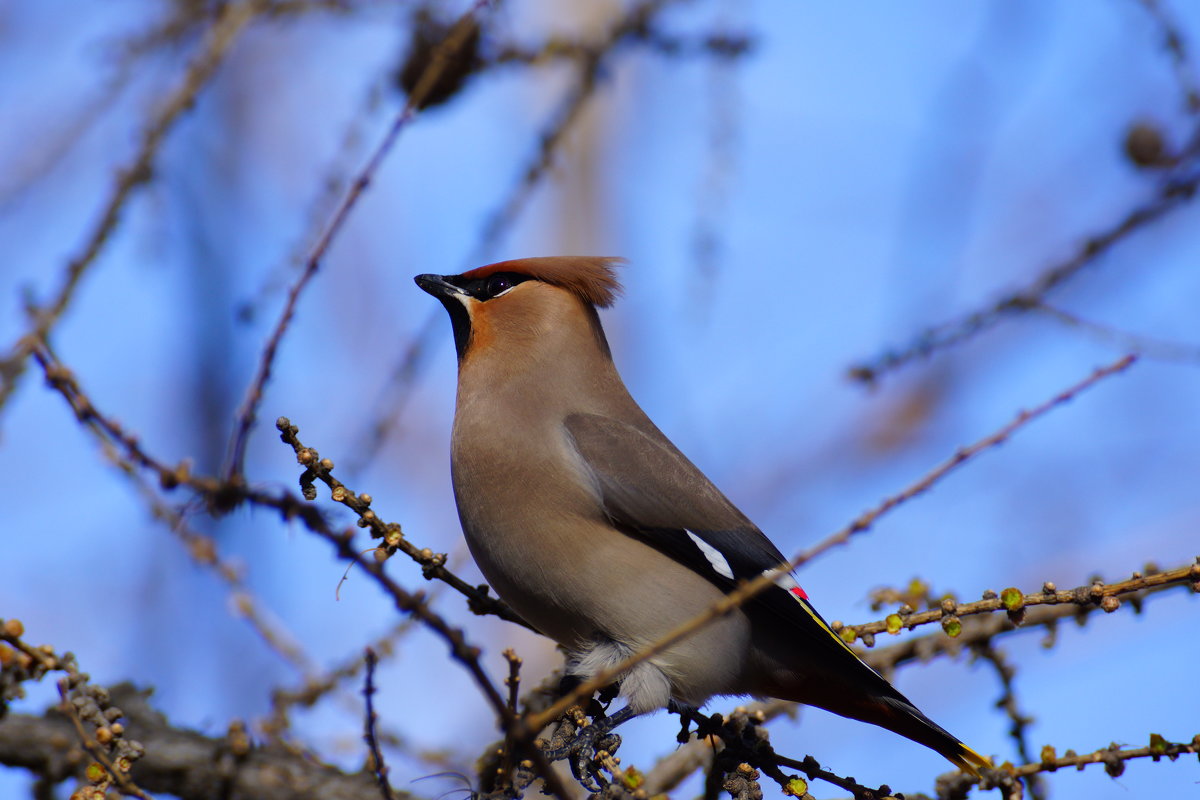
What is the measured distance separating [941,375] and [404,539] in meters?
5.80

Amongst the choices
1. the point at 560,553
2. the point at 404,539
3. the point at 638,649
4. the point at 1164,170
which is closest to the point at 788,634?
the point at 638,649

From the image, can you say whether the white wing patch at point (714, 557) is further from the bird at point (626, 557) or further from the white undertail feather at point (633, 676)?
the white undertail feather at point (633, 676)

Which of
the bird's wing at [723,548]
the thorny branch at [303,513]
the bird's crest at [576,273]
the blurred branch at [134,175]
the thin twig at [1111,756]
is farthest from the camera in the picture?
the bird's crest at [576,273]

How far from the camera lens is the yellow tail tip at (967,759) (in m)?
3.04

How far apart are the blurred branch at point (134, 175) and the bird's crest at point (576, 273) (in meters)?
1.32

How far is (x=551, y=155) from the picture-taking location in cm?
375

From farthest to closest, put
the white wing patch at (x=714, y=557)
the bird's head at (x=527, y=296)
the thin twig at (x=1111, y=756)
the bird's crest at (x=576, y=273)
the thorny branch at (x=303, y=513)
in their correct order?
the bird's crest at (x=576, y=273)
the bird's head at (x=527, y=296)
the white wing patch at (x=714, y=557)
the thin twig at (x=1111, y=756)
the thorny branch at (x=303, y=513)

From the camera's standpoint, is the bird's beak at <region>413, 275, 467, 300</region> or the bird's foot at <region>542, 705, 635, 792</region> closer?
the bird's foot at <region>542, 705, 635, 792</region>

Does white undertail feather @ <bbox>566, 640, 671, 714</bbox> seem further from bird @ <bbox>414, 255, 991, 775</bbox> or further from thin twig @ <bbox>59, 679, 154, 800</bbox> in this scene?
thin twig @ <bbox>59, 679, 154, 800</bbox>

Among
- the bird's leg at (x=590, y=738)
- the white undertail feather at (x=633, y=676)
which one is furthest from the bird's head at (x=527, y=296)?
the bird's leg at (x=590, y=738)

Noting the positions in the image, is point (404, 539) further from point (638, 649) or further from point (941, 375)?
point (941, 375)

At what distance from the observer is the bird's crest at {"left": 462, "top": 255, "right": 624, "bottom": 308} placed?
433 cm

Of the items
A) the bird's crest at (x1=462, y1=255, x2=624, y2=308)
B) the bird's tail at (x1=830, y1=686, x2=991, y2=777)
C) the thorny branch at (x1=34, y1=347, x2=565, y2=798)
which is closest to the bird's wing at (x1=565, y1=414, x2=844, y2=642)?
the bird's tail at (x1=830, y1=686, x2=991, y2=777)

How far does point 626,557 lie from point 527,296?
3.86 feet
